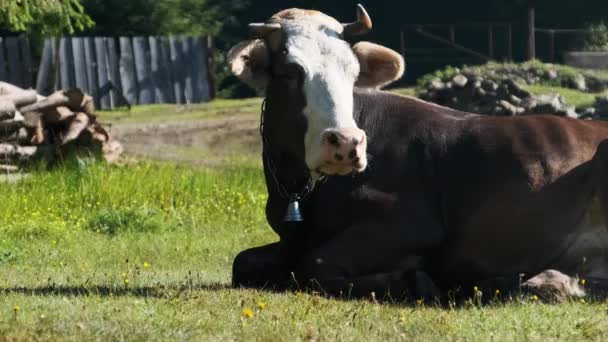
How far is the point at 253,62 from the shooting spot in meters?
9.91

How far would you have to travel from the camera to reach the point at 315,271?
9.53 m

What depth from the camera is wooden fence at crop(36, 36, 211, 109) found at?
35.5m

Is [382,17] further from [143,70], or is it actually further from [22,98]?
[22,98]

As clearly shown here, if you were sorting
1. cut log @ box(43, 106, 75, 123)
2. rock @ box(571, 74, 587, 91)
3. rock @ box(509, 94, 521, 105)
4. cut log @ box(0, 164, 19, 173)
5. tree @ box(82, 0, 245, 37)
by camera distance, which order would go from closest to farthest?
cut log @ box(0, 164, 19, 173) < cut log @ box(43, 106, 75, 123) < rock @ box(509, 94, 521, 105) < rock @ box(571, 74, 587, 91) < tree @ box(82, 0, 245, 37)

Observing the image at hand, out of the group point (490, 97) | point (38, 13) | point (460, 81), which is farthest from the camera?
point (460, 81)

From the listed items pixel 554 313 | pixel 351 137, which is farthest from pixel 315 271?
pixel 554 313

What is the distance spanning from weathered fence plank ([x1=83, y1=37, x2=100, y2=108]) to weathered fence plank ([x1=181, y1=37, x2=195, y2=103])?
2.71 m

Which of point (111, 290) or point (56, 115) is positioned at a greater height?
point (111, 290)

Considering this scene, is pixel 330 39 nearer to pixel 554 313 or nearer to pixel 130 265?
pixel 554 313

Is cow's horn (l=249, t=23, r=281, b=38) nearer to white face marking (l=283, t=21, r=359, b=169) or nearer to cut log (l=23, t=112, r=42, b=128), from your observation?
white face marking (l=283, t=21, r=359, b=169)

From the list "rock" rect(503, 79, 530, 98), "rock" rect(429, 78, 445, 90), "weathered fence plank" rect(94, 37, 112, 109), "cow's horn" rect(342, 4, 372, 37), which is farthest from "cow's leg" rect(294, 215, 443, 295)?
"weathered fence plank" rect(94, 37, 112, 109)

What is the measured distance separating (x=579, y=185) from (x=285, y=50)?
7.82ft

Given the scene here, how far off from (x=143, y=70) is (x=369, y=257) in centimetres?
2849

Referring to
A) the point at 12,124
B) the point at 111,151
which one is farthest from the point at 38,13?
the point at 12,124
